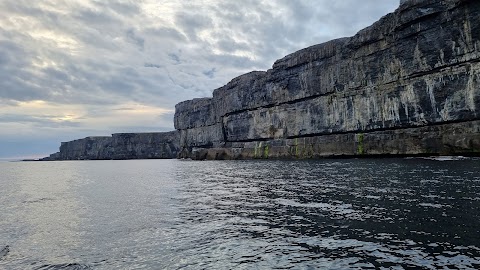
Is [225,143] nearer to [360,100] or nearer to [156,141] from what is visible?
[360,100]

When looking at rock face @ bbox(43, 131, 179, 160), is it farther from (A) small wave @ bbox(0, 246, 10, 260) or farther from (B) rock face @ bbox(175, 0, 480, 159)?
(A) small wave @ bbox(0, 246, 10, 260)

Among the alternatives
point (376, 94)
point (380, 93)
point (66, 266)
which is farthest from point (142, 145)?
point (66, 266)

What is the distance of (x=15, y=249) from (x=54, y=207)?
9.72 meters

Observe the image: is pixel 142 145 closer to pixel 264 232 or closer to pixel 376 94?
pixel 376 94

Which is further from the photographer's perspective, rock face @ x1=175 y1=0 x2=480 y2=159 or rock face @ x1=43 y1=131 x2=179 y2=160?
rock face @ x1=43 y1=131 x2=179 y2=160

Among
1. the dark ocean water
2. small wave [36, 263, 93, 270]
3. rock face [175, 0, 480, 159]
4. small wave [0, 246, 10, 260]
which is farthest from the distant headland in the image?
small wave [0, 246, 10, 260]

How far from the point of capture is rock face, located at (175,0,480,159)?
41.5 m

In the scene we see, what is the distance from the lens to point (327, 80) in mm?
64625

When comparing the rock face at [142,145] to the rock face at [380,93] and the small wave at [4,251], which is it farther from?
the small wave at [4,251]

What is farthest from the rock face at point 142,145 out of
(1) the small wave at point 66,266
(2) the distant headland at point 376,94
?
(1) the small wave at point 66,266

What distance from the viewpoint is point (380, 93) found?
2115 inches

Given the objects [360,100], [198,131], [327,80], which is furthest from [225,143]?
[360,100]

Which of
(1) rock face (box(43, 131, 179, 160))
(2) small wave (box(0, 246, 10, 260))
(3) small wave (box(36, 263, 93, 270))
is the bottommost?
(3) small wave (box(36, 263, 93, 270))

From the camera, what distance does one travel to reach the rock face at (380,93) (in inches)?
1634
